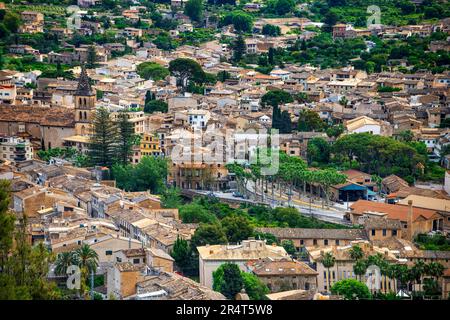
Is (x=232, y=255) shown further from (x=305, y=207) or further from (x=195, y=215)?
(x=305, y=207)

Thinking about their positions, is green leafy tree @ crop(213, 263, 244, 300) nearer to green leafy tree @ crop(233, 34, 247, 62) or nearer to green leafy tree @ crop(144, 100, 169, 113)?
green leafy tree @ crop(144, 100, 169, 113)

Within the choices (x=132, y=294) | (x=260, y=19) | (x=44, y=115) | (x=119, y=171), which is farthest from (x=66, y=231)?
(x=260, y=19)

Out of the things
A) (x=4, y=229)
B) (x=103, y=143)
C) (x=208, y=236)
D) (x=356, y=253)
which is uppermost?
(x=4, y=229)

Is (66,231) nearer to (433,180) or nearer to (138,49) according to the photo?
(433,180)

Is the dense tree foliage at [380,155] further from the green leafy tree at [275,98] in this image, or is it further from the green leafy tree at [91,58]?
the green leafy tree at [91,58]

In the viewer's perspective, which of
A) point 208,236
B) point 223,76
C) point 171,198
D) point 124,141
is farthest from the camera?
point 223,76

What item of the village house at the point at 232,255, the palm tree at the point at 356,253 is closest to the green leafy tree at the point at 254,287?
the village house at the point at 232,255

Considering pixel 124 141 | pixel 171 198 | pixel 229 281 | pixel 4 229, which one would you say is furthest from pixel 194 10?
pixel 4 229
